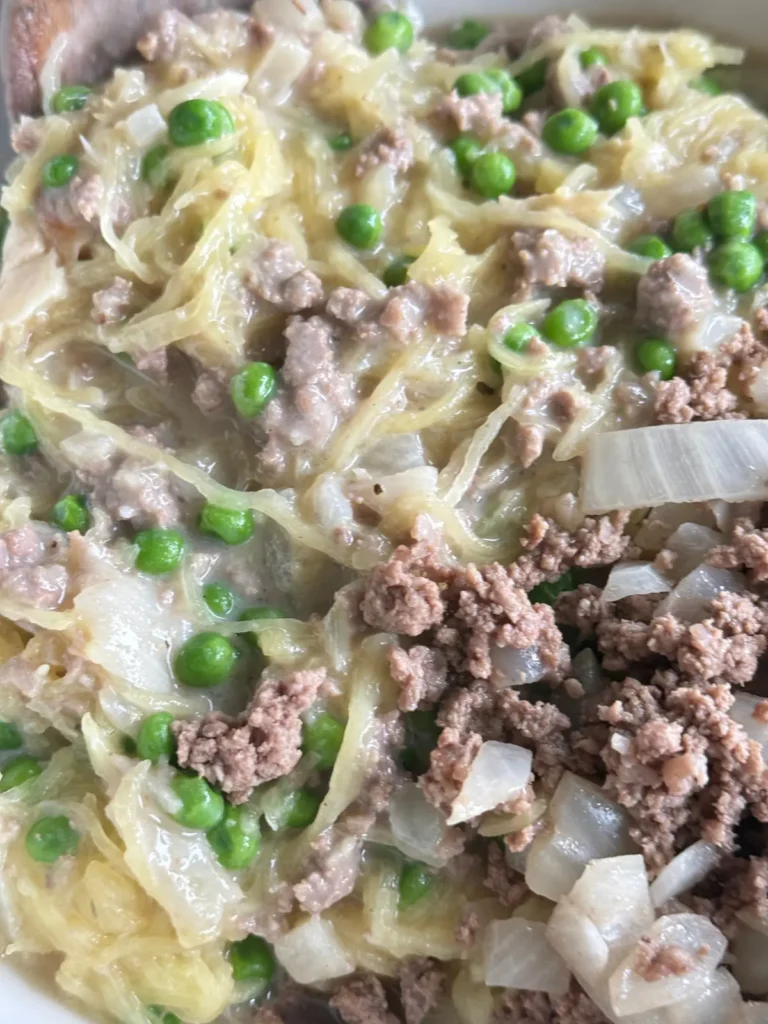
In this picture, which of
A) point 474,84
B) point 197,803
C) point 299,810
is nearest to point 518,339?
point 474,84

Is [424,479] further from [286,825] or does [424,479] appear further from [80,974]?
[80,974]

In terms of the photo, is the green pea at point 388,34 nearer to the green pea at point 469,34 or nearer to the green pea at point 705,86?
the green pea at point 469,34

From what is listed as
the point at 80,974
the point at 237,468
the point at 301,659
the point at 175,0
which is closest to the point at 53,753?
the point at 80,974

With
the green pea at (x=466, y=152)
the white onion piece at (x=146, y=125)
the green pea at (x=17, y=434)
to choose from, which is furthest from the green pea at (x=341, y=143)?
the green pea at (x=17, y=434)

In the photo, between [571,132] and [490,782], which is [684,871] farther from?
[571,132]

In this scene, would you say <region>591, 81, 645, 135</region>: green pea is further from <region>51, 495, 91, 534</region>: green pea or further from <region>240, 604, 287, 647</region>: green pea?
<region>51, 495, 91, 534</region>: green pea

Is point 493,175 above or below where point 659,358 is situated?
above

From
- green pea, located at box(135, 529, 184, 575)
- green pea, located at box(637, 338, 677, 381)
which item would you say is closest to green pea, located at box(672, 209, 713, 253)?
green pea, located at box(637, 338, 677, 381)
